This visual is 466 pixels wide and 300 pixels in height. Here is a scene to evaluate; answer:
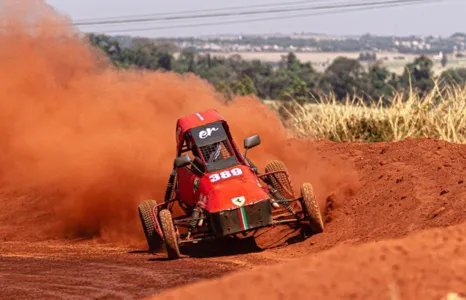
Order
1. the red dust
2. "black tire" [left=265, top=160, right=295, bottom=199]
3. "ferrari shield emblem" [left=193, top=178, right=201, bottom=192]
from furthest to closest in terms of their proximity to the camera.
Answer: the red dust
"black tire" [left=265, top=160, right=295, bottom=199]
"ferrari shield emblem" [left=193, top=178, right=201, bottom=192]

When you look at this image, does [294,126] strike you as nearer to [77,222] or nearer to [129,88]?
[129,88]

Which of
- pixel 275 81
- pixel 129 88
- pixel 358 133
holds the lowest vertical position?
pixel 275 81

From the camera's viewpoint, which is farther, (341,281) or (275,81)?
(275,81)

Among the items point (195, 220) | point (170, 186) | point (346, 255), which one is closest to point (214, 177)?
point (195, 220)

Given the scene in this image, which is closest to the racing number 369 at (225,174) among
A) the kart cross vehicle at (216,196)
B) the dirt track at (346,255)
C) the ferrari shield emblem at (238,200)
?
the kart cross vehicle at (216,196)

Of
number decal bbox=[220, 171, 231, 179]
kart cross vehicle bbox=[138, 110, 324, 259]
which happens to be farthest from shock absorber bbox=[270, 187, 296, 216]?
number decal bbox=[220, 171, 231, 179]

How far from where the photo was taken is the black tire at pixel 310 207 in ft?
44.4

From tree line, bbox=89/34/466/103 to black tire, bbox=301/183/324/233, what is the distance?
3967cm

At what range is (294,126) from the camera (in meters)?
25.0

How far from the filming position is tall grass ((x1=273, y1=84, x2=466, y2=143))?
69.3 ft

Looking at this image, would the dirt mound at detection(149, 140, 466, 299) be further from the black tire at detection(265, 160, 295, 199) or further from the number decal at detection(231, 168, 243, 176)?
the number decal at detection(231, 168, 243, 176)

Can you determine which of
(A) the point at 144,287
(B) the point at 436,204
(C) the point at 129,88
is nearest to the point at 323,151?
(C) the point at 129,88

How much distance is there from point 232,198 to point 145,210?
1.86m

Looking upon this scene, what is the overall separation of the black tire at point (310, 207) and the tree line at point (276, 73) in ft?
130
